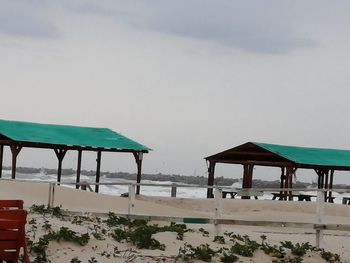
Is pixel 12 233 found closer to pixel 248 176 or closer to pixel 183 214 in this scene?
pixel 183 214

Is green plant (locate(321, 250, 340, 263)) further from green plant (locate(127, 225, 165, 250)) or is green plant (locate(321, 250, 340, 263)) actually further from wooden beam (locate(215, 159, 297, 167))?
wooden beam (locate(215, 159, 297, 167))

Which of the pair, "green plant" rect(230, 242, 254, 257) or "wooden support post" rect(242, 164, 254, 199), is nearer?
"green plant" rect(230, 242, 254, 257)

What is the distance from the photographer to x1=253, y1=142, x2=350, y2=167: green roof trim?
27.8 m

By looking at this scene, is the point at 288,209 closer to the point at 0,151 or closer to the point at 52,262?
the point at 0,151

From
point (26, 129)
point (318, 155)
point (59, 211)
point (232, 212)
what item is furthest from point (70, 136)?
point (59, 211)

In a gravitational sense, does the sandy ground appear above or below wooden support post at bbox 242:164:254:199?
below

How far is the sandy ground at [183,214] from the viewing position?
10.1 meters

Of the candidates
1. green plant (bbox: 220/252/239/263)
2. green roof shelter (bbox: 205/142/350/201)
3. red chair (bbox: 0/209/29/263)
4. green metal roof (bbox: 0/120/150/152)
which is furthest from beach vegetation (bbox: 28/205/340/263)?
green roof shelter (bbox: 205/142/350/201)

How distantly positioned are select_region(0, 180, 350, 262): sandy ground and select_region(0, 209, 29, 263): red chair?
133 centimetres

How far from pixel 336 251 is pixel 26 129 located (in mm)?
17702

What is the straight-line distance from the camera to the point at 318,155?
29.6m

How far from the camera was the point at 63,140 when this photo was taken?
26.7 m

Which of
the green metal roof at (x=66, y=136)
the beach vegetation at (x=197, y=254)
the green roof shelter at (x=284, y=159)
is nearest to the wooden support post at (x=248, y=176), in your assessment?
the green roof shelter at (x=284, y=159)

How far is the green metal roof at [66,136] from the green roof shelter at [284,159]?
3657 mm
